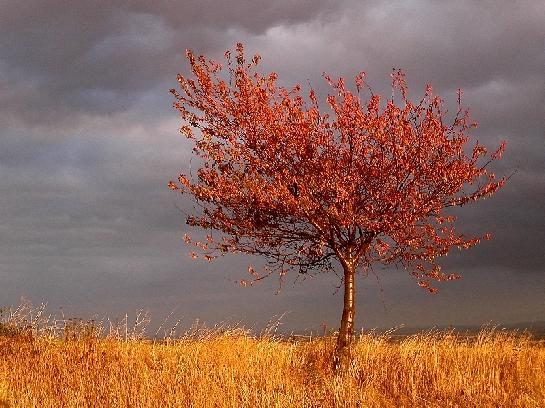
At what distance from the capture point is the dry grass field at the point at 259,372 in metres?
15.0

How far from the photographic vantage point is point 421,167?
740 inches

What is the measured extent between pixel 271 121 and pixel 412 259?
6.11m

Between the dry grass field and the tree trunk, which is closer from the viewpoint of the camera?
the dry grass field

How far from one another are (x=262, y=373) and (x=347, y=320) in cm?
378

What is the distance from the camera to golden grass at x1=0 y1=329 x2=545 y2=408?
14945 mm

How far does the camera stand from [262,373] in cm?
1739

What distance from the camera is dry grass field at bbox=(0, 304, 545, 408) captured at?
49.1ft

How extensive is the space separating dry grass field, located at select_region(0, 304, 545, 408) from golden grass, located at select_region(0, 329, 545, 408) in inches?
1.4

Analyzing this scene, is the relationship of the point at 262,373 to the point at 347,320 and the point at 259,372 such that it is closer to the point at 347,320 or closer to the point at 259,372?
the point at 259,372

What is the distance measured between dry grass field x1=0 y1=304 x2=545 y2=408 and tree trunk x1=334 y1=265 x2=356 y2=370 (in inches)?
16.9

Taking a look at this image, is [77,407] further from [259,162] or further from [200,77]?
[200,77]

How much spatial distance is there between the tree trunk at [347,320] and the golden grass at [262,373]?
0.38 metres

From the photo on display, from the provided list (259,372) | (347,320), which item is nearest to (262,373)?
(259,372)

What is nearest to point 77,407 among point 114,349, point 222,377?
point 222,377
